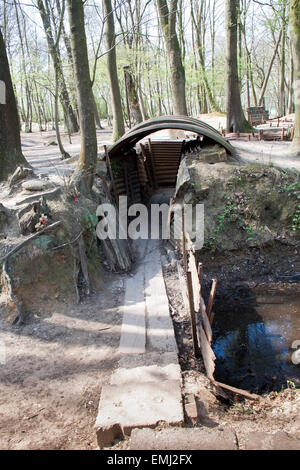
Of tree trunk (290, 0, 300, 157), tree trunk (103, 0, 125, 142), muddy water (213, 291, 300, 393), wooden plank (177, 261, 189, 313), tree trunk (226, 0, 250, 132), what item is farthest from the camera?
tree trunk (103, 0, 125, 142)

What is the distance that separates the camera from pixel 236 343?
6738mm

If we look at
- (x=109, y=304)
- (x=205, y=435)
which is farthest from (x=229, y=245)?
(x=205, y=435)

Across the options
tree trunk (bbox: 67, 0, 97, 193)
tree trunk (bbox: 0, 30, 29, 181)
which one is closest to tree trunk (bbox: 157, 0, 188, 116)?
tree trunk (bbox: 67, 0, 97, 193)

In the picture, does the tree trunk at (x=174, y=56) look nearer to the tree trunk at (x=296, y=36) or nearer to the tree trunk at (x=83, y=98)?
the tree trunk at (x=296, y=36)

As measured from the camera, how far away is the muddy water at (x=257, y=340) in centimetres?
575

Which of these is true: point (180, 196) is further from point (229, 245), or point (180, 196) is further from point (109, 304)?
point (109, 304)

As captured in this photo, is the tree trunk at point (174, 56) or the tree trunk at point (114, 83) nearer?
the tree trunk at point (174, 56)

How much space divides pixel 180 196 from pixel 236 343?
15.8ft

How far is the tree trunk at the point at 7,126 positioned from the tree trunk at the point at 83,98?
1962 millimetres

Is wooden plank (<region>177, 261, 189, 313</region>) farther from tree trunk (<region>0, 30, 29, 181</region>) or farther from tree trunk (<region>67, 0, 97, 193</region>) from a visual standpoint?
tree trunk (<region>0, 30, 29, 181</region>)

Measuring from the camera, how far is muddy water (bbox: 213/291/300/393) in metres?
5.75

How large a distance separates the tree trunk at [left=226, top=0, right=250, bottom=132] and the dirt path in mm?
10392

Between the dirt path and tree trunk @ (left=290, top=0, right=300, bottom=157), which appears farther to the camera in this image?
tree trunk @ (left=290, top=0, right=300, bottom=157)

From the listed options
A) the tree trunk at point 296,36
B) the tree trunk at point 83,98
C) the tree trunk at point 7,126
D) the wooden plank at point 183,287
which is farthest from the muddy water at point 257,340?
the tree trunk at point 7,126
